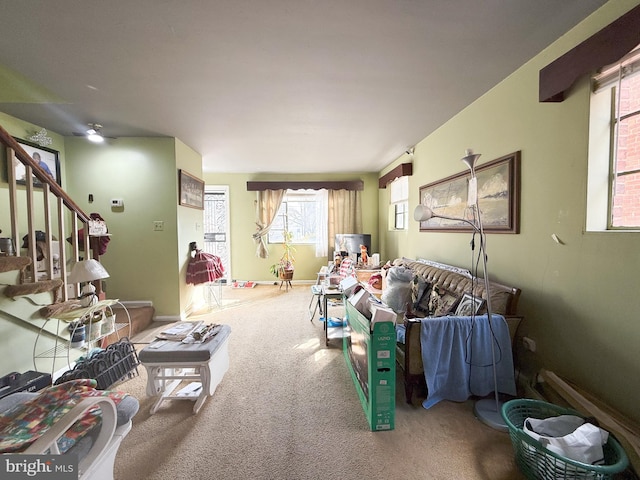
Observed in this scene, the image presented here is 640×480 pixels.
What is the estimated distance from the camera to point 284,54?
1783 millimetres

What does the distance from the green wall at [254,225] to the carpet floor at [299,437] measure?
3552 millimetres

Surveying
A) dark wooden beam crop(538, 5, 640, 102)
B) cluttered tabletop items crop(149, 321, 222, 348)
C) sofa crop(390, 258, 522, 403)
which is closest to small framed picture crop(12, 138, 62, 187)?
cluttered tabletop items crop(149, 321, 222, 348)

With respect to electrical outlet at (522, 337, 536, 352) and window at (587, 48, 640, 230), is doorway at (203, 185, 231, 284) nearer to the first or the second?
electrical outlet at (522, 337, 536, 352)

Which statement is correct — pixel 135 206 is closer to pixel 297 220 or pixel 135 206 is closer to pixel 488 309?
pixel 297 220

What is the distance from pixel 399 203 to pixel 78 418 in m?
4.60

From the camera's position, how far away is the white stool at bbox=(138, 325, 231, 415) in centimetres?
180

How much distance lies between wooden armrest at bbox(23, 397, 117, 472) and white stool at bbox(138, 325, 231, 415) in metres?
0.69

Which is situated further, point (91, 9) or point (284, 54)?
point (284, 54)

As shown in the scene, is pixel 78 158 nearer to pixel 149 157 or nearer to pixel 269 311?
pixel 149 157

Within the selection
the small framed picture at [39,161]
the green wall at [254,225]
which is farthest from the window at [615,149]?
the small framed picture at [39,161]

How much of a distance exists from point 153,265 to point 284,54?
3084 mm

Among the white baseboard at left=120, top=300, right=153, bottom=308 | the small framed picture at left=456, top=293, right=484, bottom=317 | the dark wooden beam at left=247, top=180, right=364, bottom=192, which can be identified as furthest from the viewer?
the dark wooden beam at left=247, top=180, right=364, bottom=192

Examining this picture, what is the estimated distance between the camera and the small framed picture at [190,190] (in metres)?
3.60

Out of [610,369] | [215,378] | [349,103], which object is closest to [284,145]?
[349,103]
